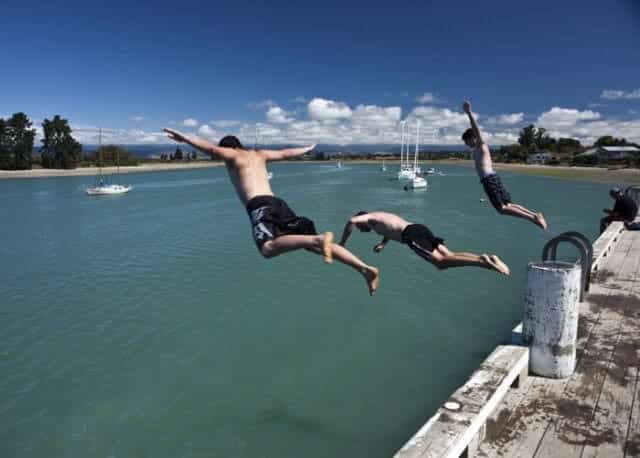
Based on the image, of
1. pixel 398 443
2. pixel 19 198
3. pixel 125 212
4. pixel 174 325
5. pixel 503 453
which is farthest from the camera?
pixel 19 198

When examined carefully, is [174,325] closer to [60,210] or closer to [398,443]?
[398,443]

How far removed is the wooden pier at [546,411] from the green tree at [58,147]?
120m

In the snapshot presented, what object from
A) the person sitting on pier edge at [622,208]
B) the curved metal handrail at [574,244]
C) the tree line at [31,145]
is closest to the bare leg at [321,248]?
the curved metal handrail at [574,244]

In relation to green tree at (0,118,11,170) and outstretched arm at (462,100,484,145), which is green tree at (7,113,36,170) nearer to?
green tree at (0,118,11,170)

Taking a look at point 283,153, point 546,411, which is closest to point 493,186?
point 546,411

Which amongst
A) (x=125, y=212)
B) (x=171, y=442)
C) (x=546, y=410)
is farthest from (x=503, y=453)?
(x=125, y=212)

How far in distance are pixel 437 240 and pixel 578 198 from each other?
55408mm

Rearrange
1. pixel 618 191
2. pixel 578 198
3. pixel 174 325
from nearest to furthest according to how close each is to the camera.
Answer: pixel 174 325 → pixel 618 191 → pixel 578 198

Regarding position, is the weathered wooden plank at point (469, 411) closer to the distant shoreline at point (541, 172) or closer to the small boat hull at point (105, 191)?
the small boat hull at point (105, 191)

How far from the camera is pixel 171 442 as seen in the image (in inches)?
312

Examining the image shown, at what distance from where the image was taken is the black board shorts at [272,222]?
4.69m

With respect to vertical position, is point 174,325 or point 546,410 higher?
point 546,410

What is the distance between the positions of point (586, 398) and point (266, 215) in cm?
438

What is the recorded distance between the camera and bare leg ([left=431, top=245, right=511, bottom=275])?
420 cm
